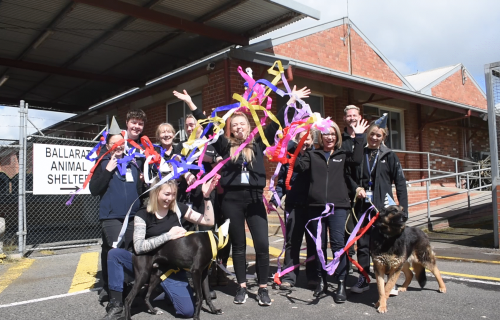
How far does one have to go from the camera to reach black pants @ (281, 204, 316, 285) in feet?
15.8

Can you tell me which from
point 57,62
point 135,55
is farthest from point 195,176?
point 57,62

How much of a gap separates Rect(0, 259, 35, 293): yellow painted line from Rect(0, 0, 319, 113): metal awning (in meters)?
4.29

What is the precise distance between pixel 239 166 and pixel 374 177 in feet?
4.87

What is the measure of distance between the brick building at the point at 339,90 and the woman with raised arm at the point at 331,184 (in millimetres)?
4470

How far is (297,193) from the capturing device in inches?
191

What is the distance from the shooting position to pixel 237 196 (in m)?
4.14

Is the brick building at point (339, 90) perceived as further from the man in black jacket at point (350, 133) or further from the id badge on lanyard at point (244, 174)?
the id badge on lanyard at point (244, 174)

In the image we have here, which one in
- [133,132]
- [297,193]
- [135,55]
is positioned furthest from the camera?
[135,55]

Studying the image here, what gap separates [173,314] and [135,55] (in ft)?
25.5

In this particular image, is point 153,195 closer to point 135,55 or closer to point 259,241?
point 259,241

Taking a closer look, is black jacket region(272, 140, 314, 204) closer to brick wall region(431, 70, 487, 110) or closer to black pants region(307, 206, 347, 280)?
black pants region(307, 206, 347, 280)

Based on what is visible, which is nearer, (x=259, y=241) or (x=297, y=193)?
(x=259, y=241)

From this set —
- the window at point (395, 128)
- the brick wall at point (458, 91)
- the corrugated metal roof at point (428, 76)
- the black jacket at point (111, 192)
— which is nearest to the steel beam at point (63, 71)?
the window at point (395, 128)

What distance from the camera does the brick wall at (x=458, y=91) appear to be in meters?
16.5
